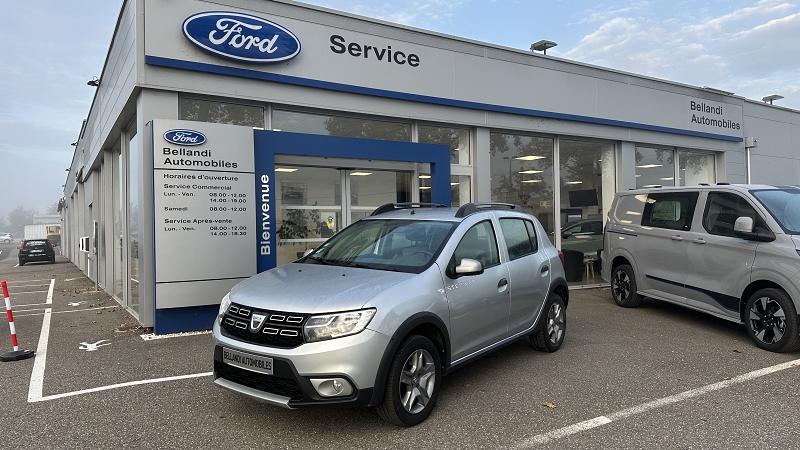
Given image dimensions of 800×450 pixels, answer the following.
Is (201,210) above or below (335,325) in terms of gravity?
above

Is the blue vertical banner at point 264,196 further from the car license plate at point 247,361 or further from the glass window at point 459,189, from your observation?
the car license plate at point 247,361

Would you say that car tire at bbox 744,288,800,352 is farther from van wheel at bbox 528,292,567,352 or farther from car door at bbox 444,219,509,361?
car door at bbox 444,219,509,361

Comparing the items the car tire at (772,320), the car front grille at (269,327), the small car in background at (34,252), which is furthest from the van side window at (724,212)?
the small car in background at (34,252)

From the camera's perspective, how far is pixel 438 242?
4.54m

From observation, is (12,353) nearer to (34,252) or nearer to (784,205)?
(784,205)

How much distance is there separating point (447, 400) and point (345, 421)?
95 centimetres

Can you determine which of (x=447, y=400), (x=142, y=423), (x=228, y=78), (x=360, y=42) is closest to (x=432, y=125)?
(x=360, y=42)

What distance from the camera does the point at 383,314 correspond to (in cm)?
359

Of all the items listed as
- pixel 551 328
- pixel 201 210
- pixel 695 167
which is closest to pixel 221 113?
pixel 201 210

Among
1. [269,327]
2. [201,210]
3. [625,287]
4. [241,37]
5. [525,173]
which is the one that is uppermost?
[241,37]

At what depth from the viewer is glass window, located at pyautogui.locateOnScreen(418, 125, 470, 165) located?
399 inches

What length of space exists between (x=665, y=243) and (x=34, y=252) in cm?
2960

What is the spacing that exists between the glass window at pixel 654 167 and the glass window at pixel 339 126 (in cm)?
681

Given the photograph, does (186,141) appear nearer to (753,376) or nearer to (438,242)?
(438,242)
